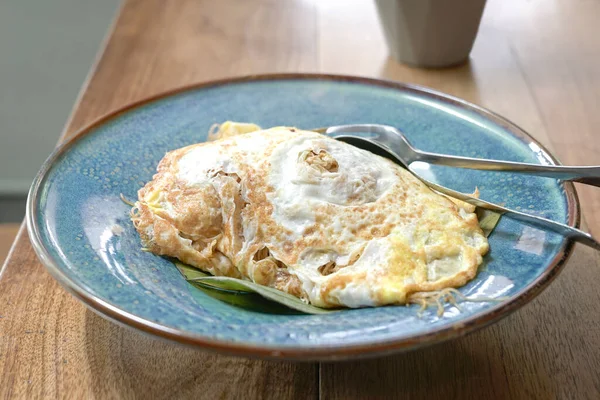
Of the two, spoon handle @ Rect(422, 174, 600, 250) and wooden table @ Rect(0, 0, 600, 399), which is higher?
spoon handle @ Rect(422, 174, 600, 250)

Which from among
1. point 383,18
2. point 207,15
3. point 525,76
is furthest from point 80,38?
point 525,76

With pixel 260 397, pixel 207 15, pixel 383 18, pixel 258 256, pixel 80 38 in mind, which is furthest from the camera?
pixel 80 38

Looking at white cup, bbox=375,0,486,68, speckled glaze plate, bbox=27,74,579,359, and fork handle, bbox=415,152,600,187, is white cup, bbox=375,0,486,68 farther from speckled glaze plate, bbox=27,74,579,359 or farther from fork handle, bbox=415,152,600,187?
fork handle, bbox=415,152,600,187

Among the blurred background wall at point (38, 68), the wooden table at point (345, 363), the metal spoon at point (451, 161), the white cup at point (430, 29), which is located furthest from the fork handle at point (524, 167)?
the blurred background wall at point (38, 68)

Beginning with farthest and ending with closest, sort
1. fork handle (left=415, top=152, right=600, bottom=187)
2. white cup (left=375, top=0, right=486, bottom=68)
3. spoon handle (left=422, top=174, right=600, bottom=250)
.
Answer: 1. white cup (left=375, top=0, right=486, bottom=68)
2. fork handle (left=415, top=152, right=600, bottom=187)
3. spoon handle (left=422, top=174, right=600, bottom=250)

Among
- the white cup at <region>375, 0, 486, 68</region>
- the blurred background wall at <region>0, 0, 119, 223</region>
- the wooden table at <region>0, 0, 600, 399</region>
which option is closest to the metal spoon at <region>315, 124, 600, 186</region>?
the wooden table at <region>0, 0, 600, 399</region>

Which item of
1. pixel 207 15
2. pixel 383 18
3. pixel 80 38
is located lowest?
pixel 80 38

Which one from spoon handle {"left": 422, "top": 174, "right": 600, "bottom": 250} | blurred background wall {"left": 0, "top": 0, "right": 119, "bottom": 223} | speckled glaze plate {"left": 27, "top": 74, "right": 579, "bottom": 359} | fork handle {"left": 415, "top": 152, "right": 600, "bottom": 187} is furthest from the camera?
blurred background wall {"left": 0, "top": 0, "right": 119, "bottom": 223}

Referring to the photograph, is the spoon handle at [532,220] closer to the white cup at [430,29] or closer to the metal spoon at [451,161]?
the metal spoon at [451,161]

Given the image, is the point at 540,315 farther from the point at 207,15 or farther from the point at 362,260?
the point at 207,15
